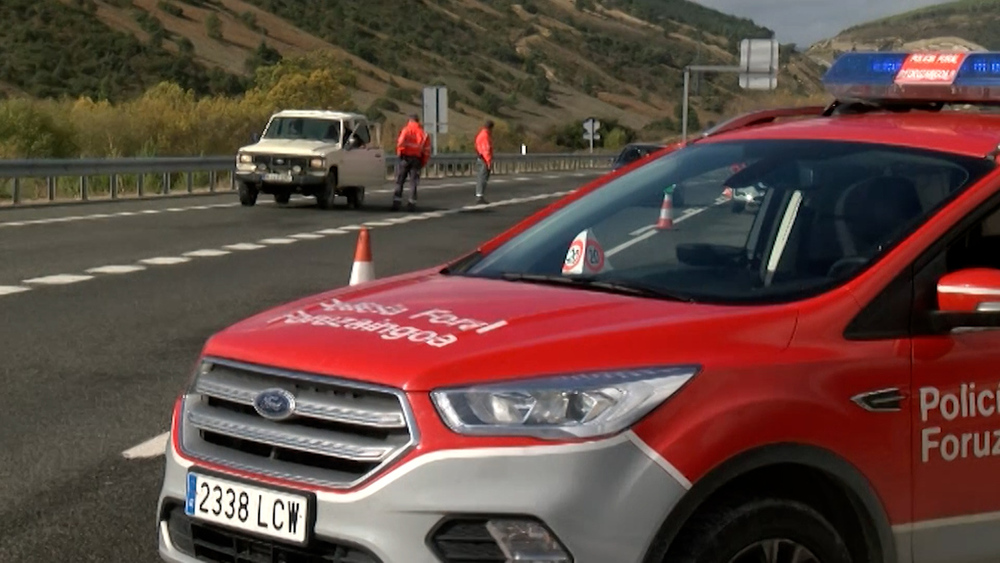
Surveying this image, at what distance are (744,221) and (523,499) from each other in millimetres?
1809

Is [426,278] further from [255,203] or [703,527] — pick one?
[255,203]

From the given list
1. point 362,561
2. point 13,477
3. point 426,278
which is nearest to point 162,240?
point 13,477

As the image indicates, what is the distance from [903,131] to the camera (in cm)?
532

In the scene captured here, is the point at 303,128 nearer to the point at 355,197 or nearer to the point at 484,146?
the point at 355,197

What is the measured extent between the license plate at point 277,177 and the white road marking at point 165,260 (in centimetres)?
1158

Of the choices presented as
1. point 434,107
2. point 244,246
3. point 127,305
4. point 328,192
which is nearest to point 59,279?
point 127,305

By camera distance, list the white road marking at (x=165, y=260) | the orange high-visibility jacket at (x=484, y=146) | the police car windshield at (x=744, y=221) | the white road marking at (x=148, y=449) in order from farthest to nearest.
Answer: the orange high-visibility jacket at (x=484, y=146), the white road marking at (x=165, y=260), the white road marking at (x=148, y=449), the police car windshield at (x=744, y=221)

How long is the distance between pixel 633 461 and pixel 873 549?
2.86 ft

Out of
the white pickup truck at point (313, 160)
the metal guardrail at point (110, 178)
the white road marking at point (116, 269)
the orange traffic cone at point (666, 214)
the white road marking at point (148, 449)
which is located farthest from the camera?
the white pickup truck at point (313, 160)

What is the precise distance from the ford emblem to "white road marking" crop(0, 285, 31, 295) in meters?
11.1

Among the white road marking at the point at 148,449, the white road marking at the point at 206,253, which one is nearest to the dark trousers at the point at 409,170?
the white road marking at the point at 206,253

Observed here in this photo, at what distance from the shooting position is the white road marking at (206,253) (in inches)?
760

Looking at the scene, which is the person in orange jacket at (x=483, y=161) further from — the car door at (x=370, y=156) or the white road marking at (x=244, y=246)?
the white road marking at (x=244, y=246)

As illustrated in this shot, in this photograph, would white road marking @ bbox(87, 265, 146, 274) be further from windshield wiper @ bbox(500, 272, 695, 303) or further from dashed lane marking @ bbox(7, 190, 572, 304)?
windshield wiper @ bbox(500, 272, 695, 303)
